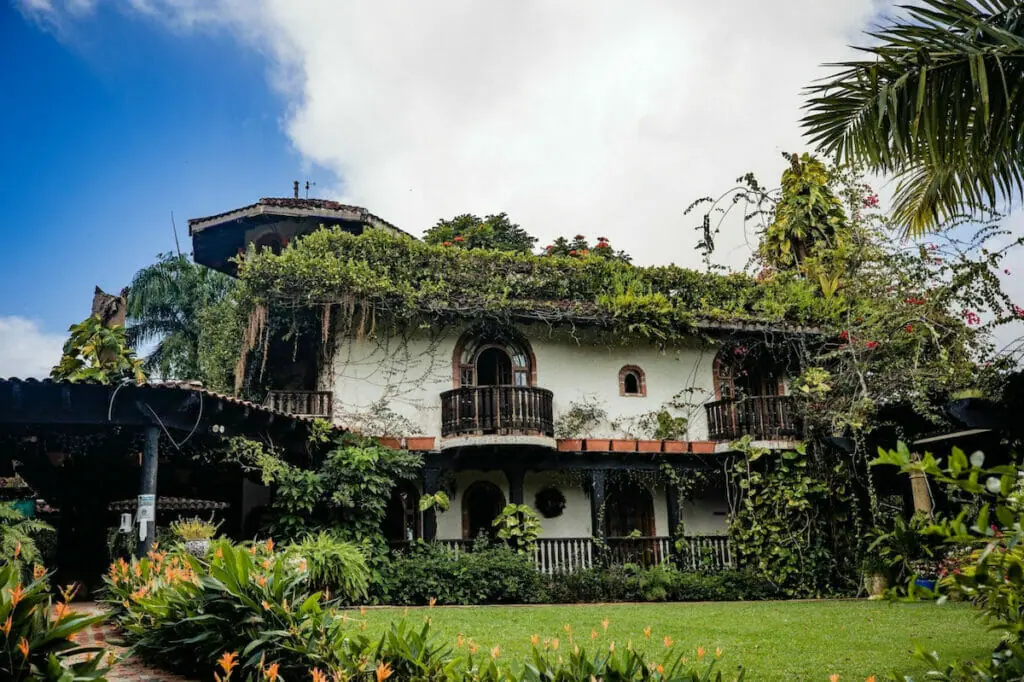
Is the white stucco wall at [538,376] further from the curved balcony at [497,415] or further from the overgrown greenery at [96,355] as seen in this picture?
the overgrown greenery at [96,355]

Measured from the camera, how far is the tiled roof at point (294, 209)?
59.0ft

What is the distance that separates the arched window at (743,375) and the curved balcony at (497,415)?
4.47 metres

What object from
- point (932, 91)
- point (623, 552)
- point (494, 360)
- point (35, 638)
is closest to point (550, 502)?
point (623, 552)

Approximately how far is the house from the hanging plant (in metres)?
0.03

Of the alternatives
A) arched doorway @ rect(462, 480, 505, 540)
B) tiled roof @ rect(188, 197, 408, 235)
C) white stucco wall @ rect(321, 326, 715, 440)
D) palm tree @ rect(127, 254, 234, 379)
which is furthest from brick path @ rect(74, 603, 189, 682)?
palm tree @ rect(127, 254, 234, 379)

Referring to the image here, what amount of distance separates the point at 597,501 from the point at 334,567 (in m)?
6.11

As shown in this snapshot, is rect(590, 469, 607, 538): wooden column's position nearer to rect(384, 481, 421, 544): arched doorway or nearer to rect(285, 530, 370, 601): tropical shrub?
rect(384, 481, 421, 544): arched doorway

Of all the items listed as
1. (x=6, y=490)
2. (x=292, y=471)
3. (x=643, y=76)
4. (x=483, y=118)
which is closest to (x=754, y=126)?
(x=643, y=76)

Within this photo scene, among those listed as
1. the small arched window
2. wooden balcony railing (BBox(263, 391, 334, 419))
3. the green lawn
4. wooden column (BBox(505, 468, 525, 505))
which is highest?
the small arched window

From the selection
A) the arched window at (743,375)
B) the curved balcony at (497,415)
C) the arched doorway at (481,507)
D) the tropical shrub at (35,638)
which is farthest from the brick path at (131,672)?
the arched window at (743,375)

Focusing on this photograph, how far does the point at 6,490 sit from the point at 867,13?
17850 mm

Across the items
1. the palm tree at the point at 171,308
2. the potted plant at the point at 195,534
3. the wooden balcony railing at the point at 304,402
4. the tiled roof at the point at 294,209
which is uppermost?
the palm tree at the point at 171,308

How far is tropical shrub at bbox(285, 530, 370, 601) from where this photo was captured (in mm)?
11695

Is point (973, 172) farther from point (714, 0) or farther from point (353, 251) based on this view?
point (353, 251)
